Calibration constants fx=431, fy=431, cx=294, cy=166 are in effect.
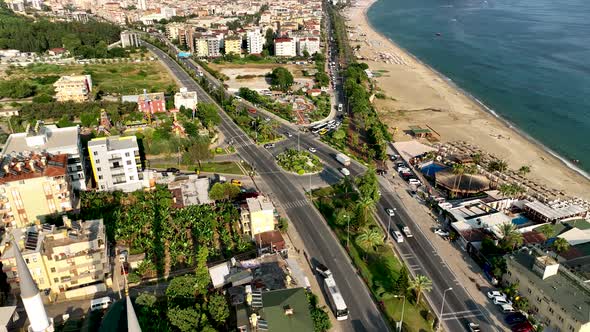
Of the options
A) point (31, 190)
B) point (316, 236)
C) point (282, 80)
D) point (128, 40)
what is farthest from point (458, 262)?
point (128, 40)

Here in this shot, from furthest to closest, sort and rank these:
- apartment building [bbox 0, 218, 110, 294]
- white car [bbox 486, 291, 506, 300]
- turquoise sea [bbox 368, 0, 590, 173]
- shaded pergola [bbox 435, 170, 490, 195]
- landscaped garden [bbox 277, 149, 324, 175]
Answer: turquoise sea [bbox 368, 0, 590, 173] → landscaped garden [bbox 277, 149, 324, 175] → shaded pergola [bbox 435, 170, 490, 195] → white car [bbox 486, 291, 506, 300] → apartment building [bbox 0, 218, 110, 294]

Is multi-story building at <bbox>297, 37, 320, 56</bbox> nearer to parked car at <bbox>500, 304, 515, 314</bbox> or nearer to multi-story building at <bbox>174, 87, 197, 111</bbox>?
multi-story building at <bbox>174, 87, 197, 111</bbox>

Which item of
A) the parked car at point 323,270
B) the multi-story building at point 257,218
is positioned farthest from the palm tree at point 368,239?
the multi-story building at point 257,218

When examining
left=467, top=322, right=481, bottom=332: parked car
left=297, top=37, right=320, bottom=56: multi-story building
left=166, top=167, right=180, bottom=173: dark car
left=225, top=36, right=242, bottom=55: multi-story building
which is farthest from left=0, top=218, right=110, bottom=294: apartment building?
left=297, top=37, right=320, bottom=56: multi-story building

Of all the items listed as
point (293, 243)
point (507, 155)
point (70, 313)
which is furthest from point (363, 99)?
point (70, 313)

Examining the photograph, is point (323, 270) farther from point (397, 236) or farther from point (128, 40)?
point (128, 40)
